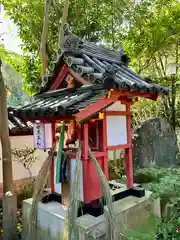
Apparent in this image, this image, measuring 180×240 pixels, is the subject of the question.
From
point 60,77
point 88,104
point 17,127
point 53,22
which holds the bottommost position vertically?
point 17,127

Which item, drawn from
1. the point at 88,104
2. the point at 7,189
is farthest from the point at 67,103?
the point at 7,189

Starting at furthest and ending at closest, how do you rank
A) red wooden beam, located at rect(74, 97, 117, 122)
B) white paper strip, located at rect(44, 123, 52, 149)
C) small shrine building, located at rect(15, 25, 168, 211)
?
white paper strip, located at rect(44, 123, 52, 149) < small shrine building, located at rect(15, 25, 168, 211) < red wooden beam, located at rect(74, 97, 117, 122)

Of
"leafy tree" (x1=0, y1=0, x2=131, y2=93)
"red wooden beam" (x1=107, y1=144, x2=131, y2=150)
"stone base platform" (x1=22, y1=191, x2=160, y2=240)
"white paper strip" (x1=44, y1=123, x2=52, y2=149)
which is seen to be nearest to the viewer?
"stone base platform" (x1=22, y1=191, x2=160, y2=240)

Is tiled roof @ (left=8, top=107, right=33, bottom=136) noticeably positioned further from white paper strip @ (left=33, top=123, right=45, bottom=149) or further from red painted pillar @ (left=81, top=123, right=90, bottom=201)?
red painted pillar @ (left=81, top=123, right=90, bottom=201)

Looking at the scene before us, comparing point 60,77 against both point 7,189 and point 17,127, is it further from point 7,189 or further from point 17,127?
point 17,127

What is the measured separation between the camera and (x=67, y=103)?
3.04 metres

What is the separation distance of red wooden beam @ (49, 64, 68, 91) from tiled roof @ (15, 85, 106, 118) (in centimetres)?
21

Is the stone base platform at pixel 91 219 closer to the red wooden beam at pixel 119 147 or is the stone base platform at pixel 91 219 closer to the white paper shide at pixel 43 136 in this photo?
the red wooden beam at pixel 119 147

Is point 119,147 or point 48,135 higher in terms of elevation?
point 48,135

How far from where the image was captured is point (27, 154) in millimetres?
6422

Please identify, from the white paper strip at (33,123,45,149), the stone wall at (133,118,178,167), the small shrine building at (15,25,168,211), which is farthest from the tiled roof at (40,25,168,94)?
the stone wall at (133,118,178,167)

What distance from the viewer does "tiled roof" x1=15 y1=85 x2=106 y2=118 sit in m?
2.91

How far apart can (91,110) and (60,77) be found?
55.0 inches

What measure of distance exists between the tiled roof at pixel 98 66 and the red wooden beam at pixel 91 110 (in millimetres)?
268
